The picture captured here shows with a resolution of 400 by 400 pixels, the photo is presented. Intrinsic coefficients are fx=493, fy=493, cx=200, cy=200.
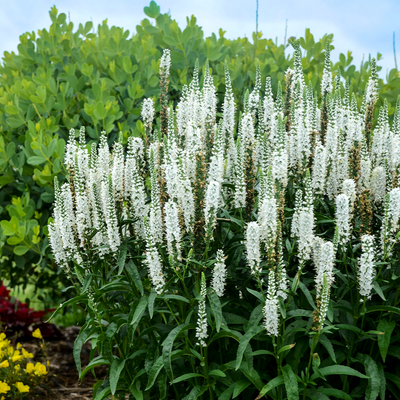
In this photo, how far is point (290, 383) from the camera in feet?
9.52

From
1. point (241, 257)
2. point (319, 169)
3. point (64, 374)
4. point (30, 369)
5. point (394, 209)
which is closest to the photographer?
point (394, 209)

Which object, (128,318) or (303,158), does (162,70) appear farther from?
(128,318)

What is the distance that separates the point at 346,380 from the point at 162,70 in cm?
290

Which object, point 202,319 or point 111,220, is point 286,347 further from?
point 111,220

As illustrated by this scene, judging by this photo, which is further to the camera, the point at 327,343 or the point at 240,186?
the point at 240,186

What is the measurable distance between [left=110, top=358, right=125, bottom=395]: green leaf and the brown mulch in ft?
5.04

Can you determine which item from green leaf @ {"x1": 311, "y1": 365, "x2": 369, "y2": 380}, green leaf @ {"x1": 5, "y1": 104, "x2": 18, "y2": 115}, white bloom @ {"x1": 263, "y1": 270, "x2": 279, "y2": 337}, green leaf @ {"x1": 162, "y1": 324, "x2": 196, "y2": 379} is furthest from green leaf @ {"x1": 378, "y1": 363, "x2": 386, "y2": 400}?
green leaf @ {"x1": 5, "y1": 104, "x2": 18, "y2": 115}

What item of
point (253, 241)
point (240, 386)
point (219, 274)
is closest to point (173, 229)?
point (219, 274)

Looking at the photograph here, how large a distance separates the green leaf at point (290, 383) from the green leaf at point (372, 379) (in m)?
0.55

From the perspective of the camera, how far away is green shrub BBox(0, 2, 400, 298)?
16.9ft

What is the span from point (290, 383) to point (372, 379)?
0.60 metres

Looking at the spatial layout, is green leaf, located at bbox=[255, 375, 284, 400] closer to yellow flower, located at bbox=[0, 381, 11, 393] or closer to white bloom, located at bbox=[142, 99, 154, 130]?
white bloom, located at bbox=[142, 99, 154, 130]

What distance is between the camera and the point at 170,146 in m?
3.28

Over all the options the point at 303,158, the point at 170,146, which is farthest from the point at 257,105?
the point at 170,146
